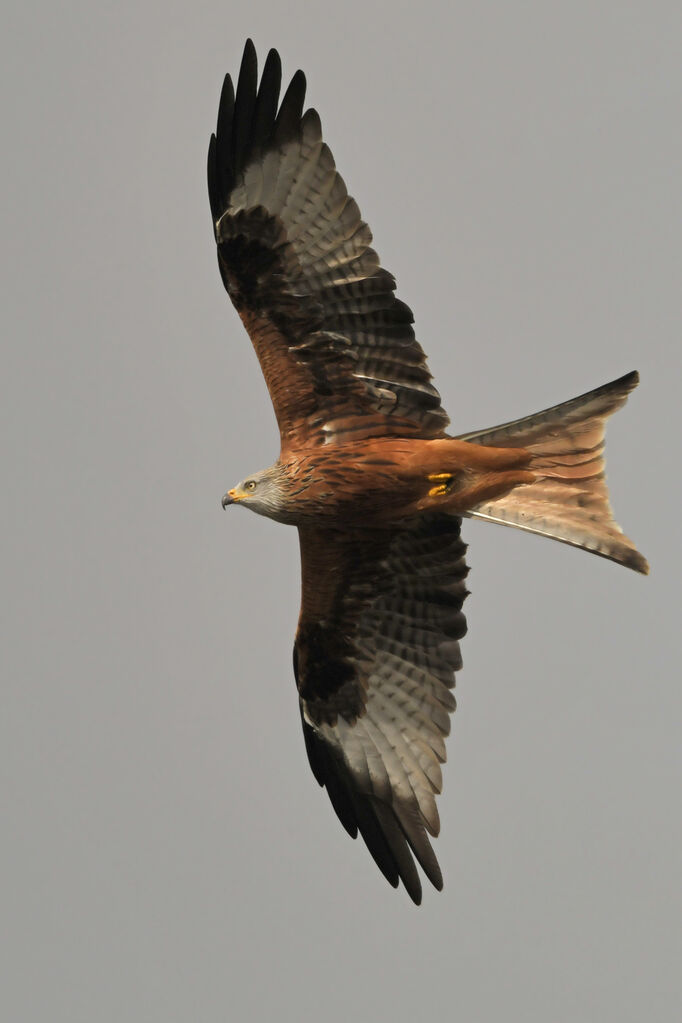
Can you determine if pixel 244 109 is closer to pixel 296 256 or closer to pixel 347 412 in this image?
pixel 296 256

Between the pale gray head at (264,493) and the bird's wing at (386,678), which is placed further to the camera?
the bird's wing at (386,678)

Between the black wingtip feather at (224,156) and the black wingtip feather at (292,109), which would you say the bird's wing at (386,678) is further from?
the black wingtip feather at (292,109)

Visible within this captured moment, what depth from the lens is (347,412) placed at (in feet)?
36.7

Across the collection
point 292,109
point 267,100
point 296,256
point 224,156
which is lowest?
point 296,256

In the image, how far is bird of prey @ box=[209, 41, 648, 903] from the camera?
36.0 ft

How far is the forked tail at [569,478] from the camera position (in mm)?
11211

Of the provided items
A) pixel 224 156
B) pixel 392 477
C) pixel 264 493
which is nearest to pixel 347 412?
pixel 392 477

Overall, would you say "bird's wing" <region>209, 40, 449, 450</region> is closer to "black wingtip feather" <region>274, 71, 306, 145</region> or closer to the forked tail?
"black wingtip feather" <region>274, 71, 306, 145</region>

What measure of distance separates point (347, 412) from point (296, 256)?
96 centimetres

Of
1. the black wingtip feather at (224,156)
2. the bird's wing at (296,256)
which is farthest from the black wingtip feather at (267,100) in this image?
the black wingtip feather at (224,156)

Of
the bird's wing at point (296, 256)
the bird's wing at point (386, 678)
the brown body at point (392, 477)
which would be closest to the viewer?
the bird's wing at point (296, 256)

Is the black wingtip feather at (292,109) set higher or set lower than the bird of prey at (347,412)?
higher

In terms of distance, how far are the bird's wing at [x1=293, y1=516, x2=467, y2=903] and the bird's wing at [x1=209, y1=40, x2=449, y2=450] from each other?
116 centimetres

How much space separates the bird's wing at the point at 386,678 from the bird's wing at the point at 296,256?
45.9 inches
